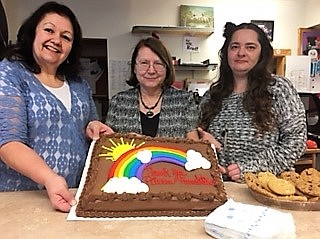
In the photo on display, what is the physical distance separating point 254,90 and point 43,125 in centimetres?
83

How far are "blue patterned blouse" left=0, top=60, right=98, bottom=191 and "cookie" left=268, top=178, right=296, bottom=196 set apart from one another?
2.13 ft

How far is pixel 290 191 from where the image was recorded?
1.06 metres

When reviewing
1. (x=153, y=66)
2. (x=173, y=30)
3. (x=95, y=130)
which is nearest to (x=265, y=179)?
(x=95, y=130)

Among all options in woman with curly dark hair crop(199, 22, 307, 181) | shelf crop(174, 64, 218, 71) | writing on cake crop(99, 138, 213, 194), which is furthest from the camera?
shelf crop(174, 64, 218, 71)

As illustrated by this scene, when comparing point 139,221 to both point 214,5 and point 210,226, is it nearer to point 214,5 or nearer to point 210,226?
point 210,226

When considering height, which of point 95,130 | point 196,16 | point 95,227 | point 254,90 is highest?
point 196,16

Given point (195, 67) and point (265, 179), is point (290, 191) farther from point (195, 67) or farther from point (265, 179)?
point (195, 67)

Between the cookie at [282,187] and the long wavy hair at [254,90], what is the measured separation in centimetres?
51

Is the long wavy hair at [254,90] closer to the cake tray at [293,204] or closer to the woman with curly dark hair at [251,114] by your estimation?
the woman with curly dark hair at [251,114]

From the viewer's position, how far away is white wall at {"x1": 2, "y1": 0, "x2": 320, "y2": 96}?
3752 millimetres

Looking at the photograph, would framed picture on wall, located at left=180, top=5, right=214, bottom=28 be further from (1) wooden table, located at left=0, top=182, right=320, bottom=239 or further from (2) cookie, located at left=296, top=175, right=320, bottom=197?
(1) wooden table, located at left=0, top=182, right=320, bottom=239

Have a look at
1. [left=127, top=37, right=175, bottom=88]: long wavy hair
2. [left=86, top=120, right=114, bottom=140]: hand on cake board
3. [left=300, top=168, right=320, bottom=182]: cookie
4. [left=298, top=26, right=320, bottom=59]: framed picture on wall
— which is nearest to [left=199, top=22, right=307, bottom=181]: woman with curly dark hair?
[left=127, top=37, right=175, bottom=88]: long wavy hair

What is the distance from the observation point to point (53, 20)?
4.55 feet

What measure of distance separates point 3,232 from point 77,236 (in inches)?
6.7
